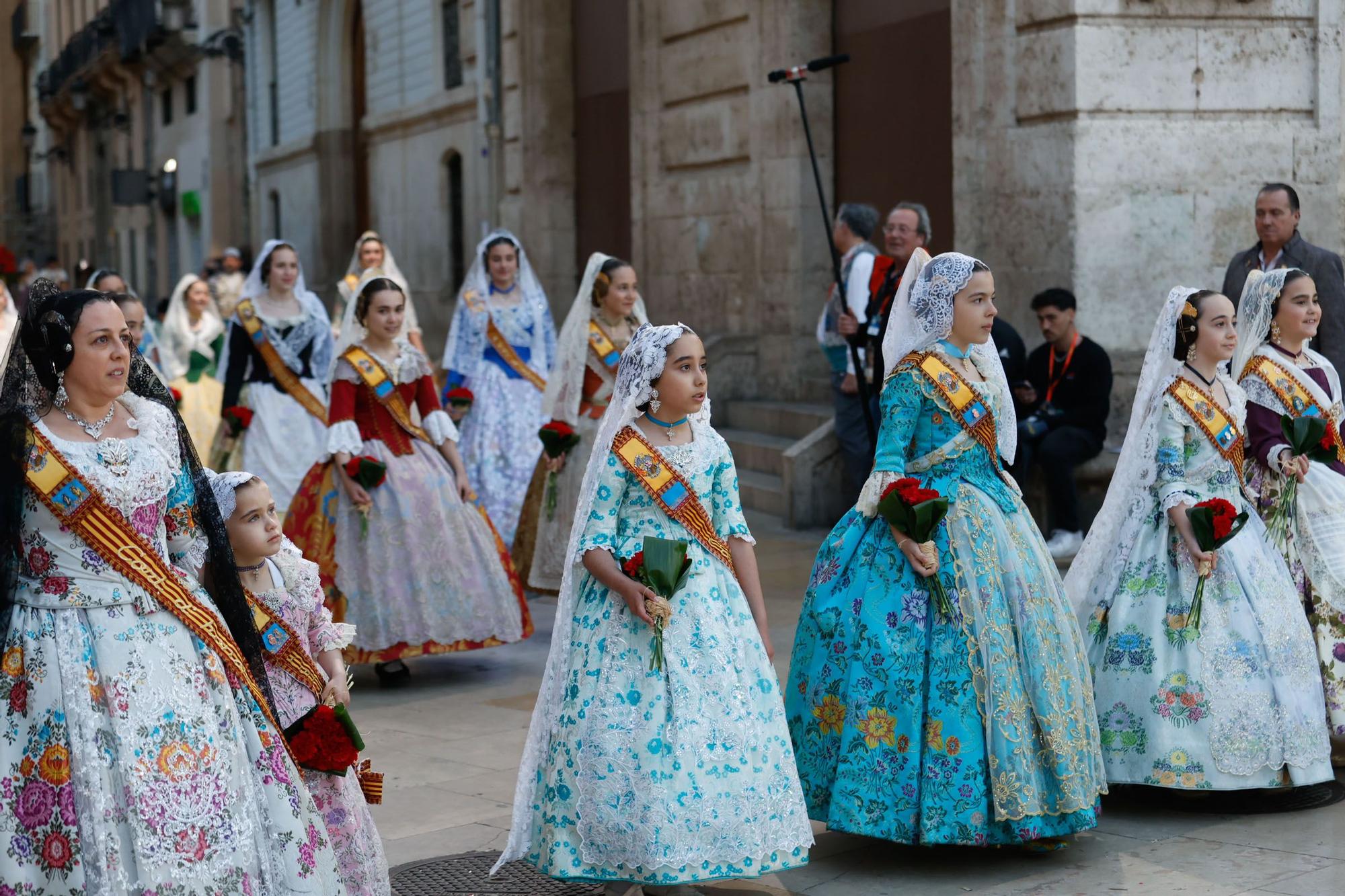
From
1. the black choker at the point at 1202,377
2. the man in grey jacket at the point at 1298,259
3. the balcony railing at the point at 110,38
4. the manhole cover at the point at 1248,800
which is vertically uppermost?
the balcony railing at the point at 110,38

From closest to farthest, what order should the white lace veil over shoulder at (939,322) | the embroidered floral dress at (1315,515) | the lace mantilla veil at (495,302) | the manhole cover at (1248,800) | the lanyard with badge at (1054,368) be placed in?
the white lace veil over shoulder at (939,322) < the manhole cover at (1248,800) < the embroidered floral dress at (1315,515) < the lanyard with badge at (1054,368) < the lace mantilla veil at (495,302)

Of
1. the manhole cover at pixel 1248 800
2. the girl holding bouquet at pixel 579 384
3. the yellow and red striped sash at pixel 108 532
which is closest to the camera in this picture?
the yellow and red striped sash at pixel 108 532

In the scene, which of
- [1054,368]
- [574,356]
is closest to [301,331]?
[574,356]

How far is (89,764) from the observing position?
4047 mm

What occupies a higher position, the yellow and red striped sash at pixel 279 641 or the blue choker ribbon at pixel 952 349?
the blue choker ribbon at pixel 952 349

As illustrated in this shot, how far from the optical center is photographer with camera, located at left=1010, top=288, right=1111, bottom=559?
33.0ft

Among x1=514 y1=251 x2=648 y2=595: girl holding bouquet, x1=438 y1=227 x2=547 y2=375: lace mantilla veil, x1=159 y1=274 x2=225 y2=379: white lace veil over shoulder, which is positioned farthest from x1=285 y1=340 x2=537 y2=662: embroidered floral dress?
x1=159 y1=274 x2=225 y2=379: white lace veil over shoulder

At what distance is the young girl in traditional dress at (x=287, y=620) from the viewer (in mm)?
4848

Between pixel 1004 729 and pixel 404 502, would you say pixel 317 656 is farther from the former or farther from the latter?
pixel 404 502

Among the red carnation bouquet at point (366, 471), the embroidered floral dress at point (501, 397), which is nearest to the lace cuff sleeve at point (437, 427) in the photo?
the red carnation bouquet at point (366, 471)

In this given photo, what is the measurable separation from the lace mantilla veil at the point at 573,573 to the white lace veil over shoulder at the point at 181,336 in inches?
342

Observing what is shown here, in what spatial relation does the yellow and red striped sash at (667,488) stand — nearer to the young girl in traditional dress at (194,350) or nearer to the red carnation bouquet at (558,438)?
the red carnation bouquet at (558,438)

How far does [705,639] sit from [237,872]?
1.46 metres

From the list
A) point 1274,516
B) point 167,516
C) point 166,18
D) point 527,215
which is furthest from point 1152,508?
point 166,18
